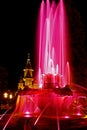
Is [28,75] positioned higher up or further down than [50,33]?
higher up

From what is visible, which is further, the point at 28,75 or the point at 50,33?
the point at 28,75

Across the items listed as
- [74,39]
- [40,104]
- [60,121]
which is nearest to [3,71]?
[74,39]

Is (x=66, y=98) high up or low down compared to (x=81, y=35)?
down

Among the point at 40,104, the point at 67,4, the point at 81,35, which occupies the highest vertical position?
the point at 67,4

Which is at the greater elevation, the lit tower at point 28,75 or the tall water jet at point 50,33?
the lit tower at point 28,75

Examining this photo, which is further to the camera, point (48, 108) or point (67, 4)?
point (67, 4)

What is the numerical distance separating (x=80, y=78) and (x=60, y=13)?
15.2 meters

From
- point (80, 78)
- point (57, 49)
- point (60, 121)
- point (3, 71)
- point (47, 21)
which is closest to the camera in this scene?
point (60, 121)

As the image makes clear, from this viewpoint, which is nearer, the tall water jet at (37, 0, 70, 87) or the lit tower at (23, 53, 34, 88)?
the tall water jet at (37, 0, 70, 87)

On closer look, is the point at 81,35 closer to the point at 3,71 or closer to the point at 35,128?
the point at 3,71

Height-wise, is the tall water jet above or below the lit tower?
below

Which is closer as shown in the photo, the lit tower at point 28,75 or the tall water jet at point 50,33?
the tall water jet at point 50,33

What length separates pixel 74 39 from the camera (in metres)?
40.4

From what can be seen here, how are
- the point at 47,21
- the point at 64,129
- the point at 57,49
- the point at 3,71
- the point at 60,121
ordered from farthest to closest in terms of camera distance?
the point at 3,71
the point at 57,49
the point at 47,21
the point at 60,121
the point at 64,129
